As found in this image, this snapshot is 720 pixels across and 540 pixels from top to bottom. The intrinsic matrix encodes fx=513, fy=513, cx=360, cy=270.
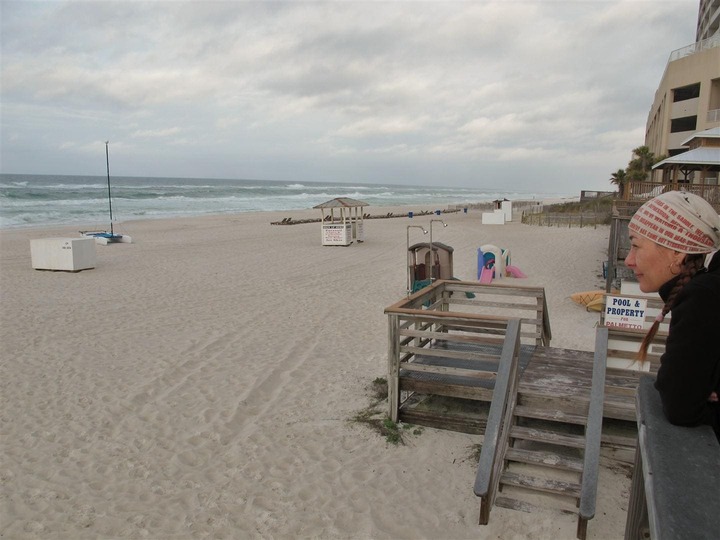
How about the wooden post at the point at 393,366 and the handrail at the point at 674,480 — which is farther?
the wooden post at the point at 393,366

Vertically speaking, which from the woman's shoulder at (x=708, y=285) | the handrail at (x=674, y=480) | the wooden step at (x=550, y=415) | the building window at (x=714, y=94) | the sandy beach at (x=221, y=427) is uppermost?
the building window at (x=714, y=94)

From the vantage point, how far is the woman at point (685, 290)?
119 centimetres

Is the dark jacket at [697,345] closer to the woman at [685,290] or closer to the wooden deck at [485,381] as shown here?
the woman at [685,290]

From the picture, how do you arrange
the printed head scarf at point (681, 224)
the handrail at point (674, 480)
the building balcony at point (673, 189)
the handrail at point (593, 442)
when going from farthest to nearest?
the building balcony at point (673, 189) < the handrail at point (593, 442) < the printed head scarf at point (681, 224) < the handrail at point (674, 480)

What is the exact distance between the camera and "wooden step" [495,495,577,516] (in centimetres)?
408

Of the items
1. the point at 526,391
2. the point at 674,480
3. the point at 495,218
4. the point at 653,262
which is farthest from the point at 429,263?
the point at 495,218

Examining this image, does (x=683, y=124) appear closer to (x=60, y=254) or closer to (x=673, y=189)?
(x=673, y=189)

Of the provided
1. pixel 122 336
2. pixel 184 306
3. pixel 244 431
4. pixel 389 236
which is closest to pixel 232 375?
pixel 244 431

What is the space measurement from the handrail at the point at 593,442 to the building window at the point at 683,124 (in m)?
39.6

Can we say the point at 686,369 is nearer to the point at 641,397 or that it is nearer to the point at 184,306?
the point at 641,397

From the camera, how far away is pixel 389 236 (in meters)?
26.5

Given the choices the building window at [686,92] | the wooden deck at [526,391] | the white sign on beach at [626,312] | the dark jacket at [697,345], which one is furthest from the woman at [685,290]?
the building window at [686,92]

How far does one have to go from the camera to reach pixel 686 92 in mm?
36438

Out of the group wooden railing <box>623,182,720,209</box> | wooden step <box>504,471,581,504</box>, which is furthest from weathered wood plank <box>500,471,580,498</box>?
wooden railing <box>623,182,720,209</box>
